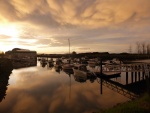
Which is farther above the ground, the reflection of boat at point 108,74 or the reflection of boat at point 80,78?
the reflection of boat at point 108,74

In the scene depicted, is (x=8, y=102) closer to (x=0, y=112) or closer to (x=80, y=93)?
(x=0, y=112)

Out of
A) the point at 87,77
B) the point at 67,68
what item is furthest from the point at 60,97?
the point at 67,68

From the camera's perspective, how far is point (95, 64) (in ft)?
229

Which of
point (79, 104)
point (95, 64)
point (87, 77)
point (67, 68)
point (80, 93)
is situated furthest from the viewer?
point (95, 64)

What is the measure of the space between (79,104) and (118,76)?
869 inches

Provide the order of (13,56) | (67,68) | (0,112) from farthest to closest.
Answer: (13,56) < (67,68) < (0,112)

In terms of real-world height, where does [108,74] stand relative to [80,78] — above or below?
above

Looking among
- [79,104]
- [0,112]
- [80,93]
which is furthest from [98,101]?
[0,112]

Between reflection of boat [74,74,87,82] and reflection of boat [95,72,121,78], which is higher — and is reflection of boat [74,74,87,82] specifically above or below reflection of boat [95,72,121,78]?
below

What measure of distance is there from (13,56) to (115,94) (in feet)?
346

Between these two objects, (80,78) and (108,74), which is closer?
(108,74)

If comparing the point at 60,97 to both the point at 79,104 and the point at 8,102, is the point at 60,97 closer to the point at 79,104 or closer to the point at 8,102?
the point at 79,104

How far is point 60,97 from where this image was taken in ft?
86.8

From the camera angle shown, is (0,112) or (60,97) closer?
(0,112)
